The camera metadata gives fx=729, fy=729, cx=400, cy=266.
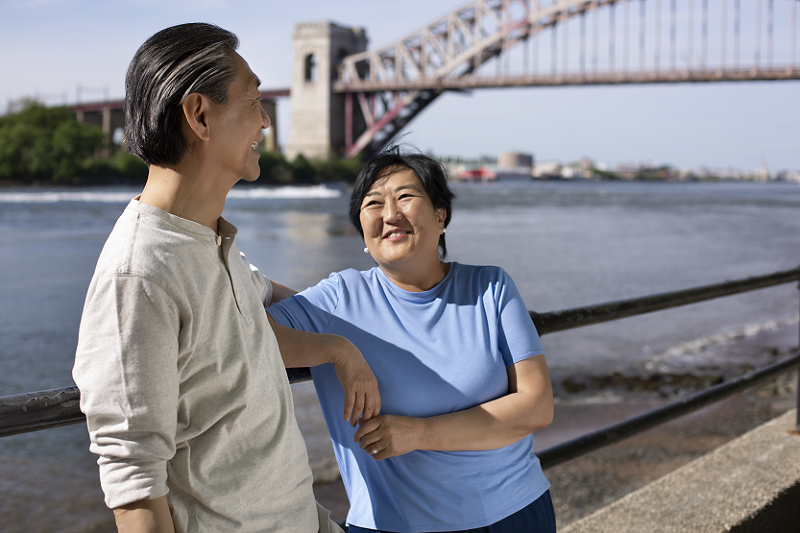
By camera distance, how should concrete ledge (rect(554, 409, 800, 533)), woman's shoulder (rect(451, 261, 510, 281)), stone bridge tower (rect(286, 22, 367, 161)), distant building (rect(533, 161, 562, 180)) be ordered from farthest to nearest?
distant building (rect(533, 161, 562, 180)) → stone bridge tower (rect(286, 22, 367, 161)) → concrete ledge (rect(554, 409, 800, 533)) → woman's shoulder (rect(451, 261, 510, 281))

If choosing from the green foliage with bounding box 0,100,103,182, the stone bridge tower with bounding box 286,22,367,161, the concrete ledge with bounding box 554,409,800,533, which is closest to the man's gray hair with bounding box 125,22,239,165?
the concrete ledge with bounding box 554,409,800,533

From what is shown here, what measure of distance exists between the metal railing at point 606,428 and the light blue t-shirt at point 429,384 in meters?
0.14

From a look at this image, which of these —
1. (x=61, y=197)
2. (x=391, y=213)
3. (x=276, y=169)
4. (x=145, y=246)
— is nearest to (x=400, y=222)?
(x=391, y=213)

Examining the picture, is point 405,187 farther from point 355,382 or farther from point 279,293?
point 355,382

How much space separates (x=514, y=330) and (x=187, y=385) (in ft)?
2.03

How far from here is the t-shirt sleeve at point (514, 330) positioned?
4.06ft

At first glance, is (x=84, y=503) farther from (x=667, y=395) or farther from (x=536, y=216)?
(x=536, y=216)

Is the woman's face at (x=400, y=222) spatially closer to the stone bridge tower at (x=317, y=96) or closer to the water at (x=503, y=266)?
the water at (x=503, y=266)

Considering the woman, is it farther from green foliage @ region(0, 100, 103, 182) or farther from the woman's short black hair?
green foliage @ region(0, 100, 103, 182)

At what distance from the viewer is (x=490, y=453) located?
48.3 inches

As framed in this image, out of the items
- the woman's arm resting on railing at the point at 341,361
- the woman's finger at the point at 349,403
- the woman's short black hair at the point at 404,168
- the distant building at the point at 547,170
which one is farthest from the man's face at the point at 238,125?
the distant building at the point at 547,170

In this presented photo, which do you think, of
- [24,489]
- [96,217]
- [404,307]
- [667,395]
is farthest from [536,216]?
[404,307]

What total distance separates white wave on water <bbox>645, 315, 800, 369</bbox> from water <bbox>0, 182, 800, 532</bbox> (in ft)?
0.06

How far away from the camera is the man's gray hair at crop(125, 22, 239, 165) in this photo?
0.79 m
